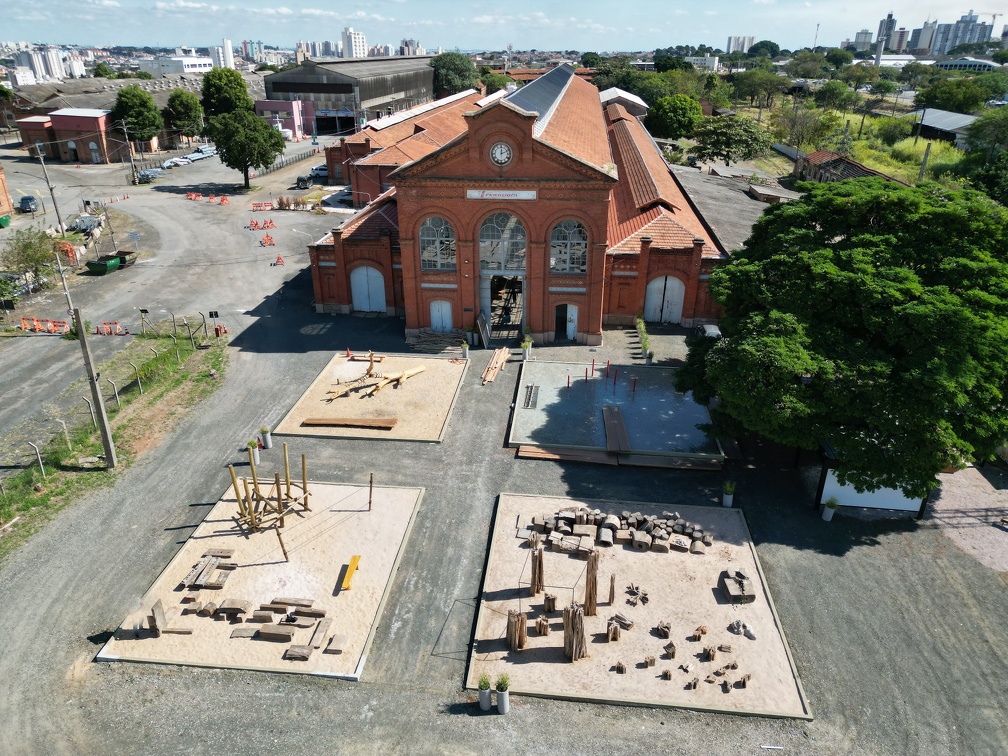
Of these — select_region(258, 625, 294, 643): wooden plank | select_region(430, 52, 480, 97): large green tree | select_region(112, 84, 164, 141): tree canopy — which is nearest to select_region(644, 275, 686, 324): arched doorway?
select_region(258, 625, 294, 643): wooden plank

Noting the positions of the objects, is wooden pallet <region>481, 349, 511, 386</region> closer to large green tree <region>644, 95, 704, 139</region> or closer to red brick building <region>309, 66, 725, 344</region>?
red brick building <region>309, 66, 725, 344</region>

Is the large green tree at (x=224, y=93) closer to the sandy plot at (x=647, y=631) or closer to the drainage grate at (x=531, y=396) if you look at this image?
the drainage grate at (x=531, y=396)

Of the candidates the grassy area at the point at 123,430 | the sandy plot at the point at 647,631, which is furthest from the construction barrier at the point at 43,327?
→ the sandy plot at the point at 647,631

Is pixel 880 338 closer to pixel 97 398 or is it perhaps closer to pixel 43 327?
pixel 97 398

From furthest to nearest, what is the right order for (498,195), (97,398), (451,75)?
(451,75) < (498,195) < (97,398)

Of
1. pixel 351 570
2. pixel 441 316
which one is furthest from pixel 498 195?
pixel 351 570

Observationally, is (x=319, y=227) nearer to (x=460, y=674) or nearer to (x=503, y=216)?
(x=503, y=216)
